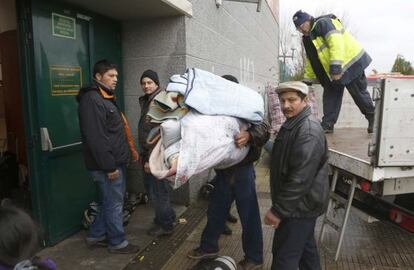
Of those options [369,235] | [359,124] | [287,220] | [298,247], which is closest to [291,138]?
[287,220]

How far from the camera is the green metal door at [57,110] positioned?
364cm

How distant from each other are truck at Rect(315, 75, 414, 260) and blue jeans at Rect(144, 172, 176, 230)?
1586 millimetres

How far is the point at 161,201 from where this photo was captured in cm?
410

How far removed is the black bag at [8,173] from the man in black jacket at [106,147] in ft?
4.65

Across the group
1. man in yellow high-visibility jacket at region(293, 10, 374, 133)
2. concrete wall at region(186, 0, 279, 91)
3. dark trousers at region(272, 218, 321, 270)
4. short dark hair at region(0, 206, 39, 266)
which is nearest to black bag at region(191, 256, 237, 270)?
dark trousers at region(272, 218, 321, 270)

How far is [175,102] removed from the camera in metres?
2.71

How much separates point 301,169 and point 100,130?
1746mm

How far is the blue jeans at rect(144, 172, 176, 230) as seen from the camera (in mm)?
4078

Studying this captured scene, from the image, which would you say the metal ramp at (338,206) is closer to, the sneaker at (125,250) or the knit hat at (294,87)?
the knit hat at (294,87)

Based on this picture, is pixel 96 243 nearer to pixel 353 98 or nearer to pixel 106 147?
pixel 106 147

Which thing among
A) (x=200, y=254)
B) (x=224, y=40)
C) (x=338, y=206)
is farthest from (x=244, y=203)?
(x=224, y=40)

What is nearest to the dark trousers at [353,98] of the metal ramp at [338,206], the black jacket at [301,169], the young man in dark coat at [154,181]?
the metal ramp at [338,206]

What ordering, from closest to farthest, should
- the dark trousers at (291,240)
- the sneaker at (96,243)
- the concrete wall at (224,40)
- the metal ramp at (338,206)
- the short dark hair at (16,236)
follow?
the short dark hair at (16,236) < the dark trousers at (291,240) < the metal ramp at (338,206) < the sneaker at (96,243) < the concrete wall at (224,40)

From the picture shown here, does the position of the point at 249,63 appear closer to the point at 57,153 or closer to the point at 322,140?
the point at 57,153
